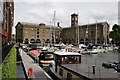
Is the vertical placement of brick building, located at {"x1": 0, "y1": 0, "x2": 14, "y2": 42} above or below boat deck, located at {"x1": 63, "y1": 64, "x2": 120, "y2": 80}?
above

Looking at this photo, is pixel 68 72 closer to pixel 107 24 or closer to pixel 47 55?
pixel 47 55

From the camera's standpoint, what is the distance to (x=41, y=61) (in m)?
22.1

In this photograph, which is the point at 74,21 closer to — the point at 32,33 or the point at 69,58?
the point at 32,33

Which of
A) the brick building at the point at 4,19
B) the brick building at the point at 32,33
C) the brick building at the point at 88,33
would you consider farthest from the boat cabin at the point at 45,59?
the brick building at the point at 32,33

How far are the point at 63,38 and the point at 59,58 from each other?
11104 cm

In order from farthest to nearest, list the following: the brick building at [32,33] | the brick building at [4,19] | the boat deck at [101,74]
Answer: the brick building at [32,33], the brick building at [4,19], the boat deck at [101,74]

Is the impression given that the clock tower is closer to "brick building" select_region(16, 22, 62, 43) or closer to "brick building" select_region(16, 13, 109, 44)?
"brick building" select_region(16, 13, 109, 44)

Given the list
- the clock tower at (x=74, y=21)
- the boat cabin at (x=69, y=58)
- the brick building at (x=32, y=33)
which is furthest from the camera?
the clock tower at (x=74, y=21)

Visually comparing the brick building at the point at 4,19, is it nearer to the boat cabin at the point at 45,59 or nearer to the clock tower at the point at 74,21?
the boat cabin at the point at 45,59

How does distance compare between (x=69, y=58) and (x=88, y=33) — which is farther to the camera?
(x=88, y=33)

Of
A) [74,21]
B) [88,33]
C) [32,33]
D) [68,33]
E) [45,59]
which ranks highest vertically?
[74,21]

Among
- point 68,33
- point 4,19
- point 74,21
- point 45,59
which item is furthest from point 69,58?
point 68,33

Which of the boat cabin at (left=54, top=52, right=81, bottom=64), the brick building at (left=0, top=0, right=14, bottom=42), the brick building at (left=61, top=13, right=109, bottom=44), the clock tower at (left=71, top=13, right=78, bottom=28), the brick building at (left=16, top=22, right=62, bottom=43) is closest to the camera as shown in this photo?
the boat cabin at (left=54, top=52, right=81, bottom=64)

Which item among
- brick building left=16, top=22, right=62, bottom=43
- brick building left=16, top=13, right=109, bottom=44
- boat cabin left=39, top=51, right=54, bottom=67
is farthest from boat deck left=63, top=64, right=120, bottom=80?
brick building left=16, top=22, right=62, bottom=43
